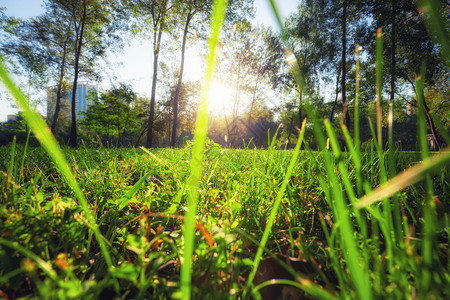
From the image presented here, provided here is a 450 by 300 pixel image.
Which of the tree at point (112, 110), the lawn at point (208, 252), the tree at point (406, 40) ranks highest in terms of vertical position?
the tree at point (406, 40)

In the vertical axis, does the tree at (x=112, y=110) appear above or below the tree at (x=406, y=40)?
below

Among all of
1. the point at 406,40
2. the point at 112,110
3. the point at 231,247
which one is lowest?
the point at 231,247

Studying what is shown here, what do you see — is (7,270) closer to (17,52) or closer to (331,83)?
(17,52)

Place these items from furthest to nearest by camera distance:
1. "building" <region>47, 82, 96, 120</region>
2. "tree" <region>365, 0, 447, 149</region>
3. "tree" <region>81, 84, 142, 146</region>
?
1. "tree" <region>81, 84, 142, 146</region>
2. "building" <region>47, 82, 96, 120</region>
3. "tree" <region>365, 0, 447, 149</region>

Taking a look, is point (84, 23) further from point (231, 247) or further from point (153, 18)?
point (231, 247)

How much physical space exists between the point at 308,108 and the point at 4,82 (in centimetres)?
85

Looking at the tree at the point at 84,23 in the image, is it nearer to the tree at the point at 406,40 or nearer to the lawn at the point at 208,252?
the lawn at the point at 208,252

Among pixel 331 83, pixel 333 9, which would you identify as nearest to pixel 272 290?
pixel 333 9

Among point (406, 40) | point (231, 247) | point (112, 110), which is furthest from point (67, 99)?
point (406, 40)

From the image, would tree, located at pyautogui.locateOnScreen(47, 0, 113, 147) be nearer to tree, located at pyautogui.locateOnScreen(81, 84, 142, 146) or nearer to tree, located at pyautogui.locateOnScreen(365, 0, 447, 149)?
tree, located at pyautogui.locateOnScreen(81, 84, 142, 146)

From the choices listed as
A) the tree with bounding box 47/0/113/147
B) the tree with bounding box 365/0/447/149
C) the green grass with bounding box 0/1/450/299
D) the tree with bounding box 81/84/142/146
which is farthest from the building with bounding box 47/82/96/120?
the tree with bounding box 365/0/447/149

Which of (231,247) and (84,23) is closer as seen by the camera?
(231,247)

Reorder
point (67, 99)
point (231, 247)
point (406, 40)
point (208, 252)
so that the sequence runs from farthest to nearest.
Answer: point (67, 99) < point (406, 40) < point (231, 247) < point (208, 252)

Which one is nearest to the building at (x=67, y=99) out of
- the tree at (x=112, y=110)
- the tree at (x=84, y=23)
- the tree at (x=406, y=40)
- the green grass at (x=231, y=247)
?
the tree at (x=112, y=110)
